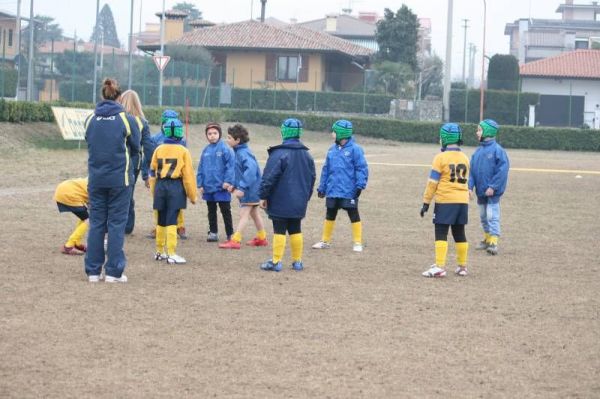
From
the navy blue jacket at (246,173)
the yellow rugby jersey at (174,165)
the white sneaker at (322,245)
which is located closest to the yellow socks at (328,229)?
the white sneaker at (322,245)

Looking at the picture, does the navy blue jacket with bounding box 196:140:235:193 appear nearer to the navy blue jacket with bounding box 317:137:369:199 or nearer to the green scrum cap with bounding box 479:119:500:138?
the navy blue jacket with bounding box 317:137:369:199

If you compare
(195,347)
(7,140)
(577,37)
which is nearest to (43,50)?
(7,140)

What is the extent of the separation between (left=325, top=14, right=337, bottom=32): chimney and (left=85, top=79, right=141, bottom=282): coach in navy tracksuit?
347 feet

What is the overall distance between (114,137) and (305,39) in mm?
66205

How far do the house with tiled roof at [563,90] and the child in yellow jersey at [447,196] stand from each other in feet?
201

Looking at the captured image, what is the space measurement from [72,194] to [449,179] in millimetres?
4059

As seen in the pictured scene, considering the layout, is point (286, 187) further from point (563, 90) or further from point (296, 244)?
point (563, 90)

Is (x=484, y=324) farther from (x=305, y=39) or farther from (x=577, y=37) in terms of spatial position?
(x=577, y=37)

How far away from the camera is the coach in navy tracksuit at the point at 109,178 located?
10070 mm

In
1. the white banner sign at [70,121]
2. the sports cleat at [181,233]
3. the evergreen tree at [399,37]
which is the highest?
the evergreen tree at [399,37]

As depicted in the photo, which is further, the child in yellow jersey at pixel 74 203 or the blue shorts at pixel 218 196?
the blue shorts at pixel 218 196

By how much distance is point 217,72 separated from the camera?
215 ft

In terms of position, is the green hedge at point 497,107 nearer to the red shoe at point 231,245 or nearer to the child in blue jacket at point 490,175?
the child in blue jacket at point 490,175

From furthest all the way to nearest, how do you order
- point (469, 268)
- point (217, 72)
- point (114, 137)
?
point (217, 72) < point (469, 268) < point (114, 137)
